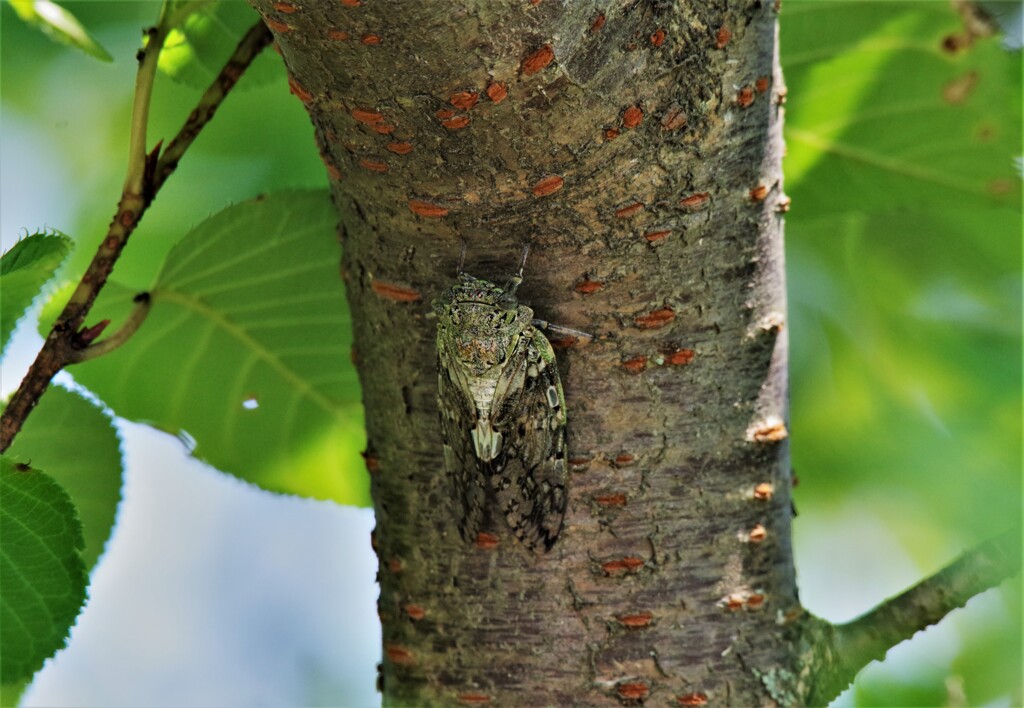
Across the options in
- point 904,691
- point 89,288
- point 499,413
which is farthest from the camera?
point 904,691

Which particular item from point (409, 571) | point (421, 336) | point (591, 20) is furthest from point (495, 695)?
point (591, 20)

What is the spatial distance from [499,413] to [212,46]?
644 millimetres

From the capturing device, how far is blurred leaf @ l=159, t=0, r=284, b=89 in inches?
47.6

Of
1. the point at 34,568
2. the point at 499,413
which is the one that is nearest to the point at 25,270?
the point at 34,568

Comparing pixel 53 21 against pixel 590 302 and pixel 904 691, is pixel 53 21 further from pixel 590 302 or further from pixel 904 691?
pixel 904 691

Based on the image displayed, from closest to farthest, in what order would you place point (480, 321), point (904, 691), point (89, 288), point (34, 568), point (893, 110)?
point (34, 568) → point (89, 288) → point (480, 321) → point (893, 110) → point (904, 691)

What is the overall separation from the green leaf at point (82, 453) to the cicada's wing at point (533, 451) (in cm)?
52

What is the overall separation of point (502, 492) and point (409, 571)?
170 millimetres

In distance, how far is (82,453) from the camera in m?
1.23

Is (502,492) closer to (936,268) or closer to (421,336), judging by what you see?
(421,336)

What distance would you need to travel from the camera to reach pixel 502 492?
3.72 feet

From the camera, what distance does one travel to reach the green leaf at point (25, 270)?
3.15 ft

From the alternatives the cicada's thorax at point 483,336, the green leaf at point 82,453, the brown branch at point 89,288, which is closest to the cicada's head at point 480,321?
the cicada's thorax at point 483,336

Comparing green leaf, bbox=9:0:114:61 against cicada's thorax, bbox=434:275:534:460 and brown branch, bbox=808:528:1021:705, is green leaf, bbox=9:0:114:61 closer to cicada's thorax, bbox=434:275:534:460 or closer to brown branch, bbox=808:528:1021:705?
cicada's thorax, bbox=434:275:534:460
